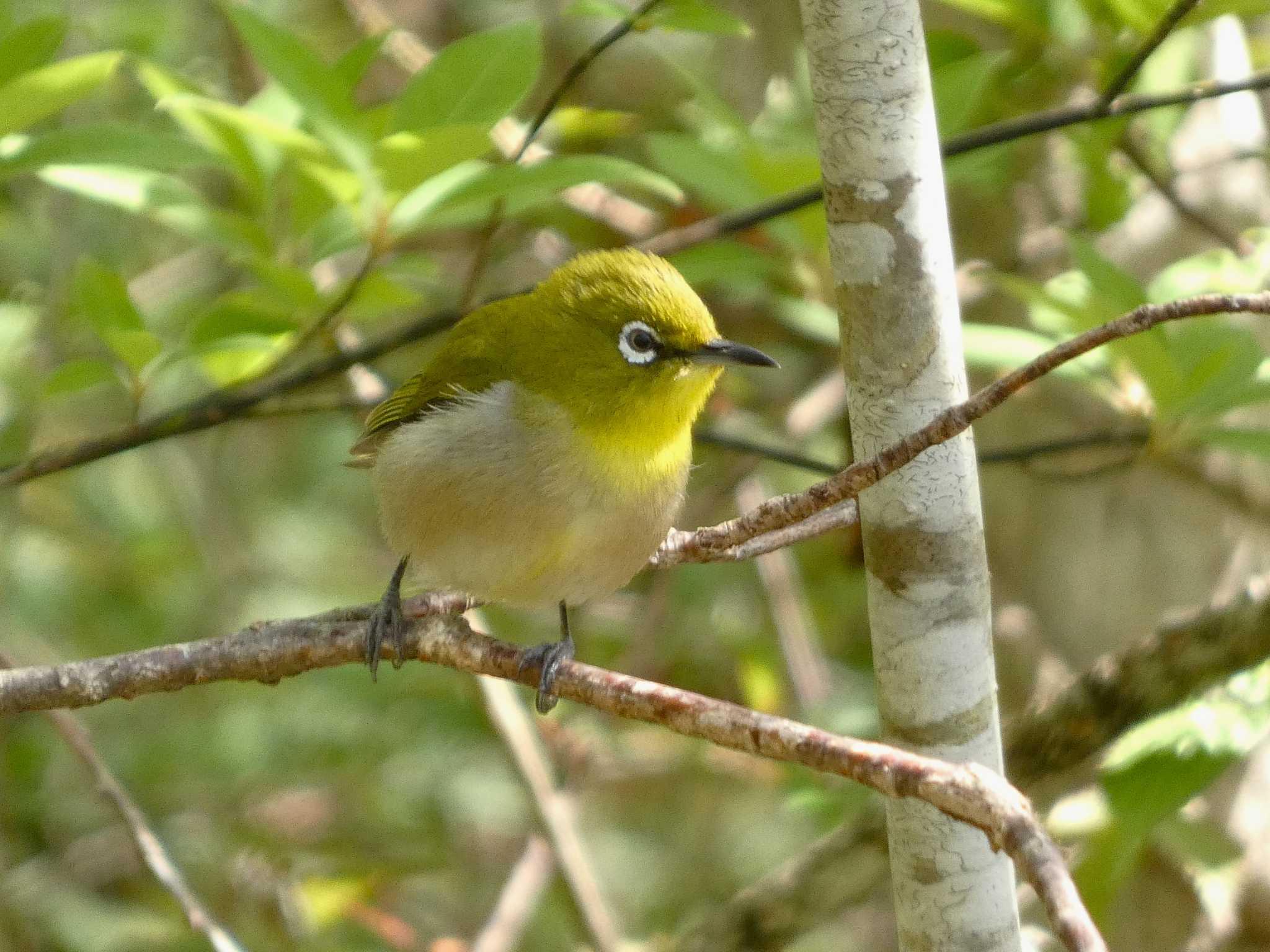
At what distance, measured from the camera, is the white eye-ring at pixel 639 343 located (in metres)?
3.28

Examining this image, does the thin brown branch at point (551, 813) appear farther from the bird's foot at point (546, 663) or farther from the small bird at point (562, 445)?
the bird's foot at point (546, 663)

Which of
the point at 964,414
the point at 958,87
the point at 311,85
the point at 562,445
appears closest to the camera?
the point at 964,414

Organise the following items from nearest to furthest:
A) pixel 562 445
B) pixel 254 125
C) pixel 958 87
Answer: pixel 254 125
pixel 958 87
pixel 562 445

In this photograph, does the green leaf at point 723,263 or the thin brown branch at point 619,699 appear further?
the green leaf at point 723,263

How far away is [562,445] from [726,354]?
430mm

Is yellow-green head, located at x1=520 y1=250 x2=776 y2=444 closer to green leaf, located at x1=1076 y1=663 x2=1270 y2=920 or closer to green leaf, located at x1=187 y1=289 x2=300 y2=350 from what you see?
green leaf, located at x1=187 y1=289 x2=300 y2=350

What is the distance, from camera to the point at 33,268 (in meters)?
5.93

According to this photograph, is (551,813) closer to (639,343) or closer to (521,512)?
(521,512)

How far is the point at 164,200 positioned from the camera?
3041 mm

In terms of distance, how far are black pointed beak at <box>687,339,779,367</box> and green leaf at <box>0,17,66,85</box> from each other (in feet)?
4.93

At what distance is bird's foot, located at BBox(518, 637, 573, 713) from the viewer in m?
2.49

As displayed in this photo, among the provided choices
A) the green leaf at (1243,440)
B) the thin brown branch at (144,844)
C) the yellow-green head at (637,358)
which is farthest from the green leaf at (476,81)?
the green leaf at (1243,440)

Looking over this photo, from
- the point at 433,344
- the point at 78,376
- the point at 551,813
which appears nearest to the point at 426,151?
the point at 78,376

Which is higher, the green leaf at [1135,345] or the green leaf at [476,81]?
the green leaf at [476,81]
